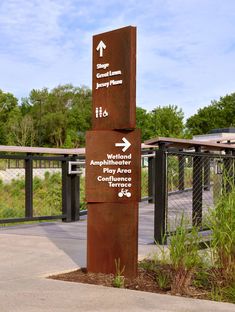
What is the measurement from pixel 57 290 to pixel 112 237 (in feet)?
3.16

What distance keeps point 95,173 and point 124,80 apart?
105 centimetres

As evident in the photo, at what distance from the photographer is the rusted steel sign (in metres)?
5.90

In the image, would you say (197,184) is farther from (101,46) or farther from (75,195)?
(101,46)

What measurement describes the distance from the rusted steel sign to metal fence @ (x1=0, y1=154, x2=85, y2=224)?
4.31 metres

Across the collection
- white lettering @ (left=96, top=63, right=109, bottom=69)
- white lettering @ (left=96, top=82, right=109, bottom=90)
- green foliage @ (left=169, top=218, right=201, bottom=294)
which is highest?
white lettering @ (left=96, top=63, right=109, bottom=69)

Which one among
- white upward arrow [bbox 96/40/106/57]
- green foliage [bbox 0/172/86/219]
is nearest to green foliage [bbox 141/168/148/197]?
green foliage [bbox 0/172/86/219]

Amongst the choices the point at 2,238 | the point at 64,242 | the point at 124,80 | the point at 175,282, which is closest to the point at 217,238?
the point at 175,282

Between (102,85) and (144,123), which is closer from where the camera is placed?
(102,85)

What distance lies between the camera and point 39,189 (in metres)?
14.7

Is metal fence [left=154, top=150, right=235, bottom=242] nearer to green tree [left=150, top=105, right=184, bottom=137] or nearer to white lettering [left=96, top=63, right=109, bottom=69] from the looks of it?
white lettering [left=96, top=63, right=109, bottom=69]

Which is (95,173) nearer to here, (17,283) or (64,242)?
(17,283)

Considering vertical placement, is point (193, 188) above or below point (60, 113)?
below

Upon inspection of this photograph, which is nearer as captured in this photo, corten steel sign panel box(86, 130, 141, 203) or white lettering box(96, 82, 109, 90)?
corten steel sign panel box(86, 130, 141, 203)

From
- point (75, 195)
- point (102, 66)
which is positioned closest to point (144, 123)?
point (75, 195)
